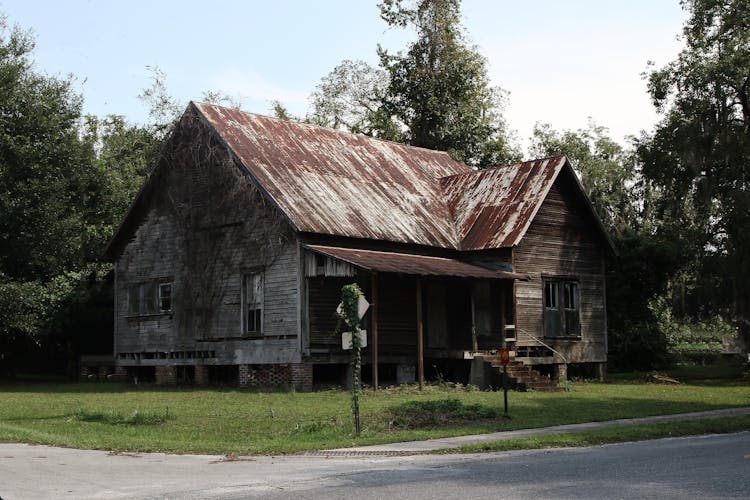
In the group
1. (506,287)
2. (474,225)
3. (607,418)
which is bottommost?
(607,418)

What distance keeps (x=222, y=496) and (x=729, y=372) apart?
32368 mm

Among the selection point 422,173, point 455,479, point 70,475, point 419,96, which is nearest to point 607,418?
A: point 455,479

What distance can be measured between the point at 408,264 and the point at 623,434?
11.7 m

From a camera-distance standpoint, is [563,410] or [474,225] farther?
[474,225]

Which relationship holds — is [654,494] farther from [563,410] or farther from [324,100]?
[324,100]

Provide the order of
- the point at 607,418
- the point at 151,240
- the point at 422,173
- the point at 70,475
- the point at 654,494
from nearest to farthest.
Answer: the point at 654,494 → the point at 70,475 → the point at 607,418 → the point at 151,240 → the point at 422,173

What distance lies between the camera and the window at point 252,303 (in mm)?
29391

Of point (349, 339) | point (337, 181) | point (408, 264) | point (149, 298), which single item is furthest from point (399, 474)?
point (149, 298)

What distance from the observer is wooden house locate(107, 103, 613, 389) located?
2834cm

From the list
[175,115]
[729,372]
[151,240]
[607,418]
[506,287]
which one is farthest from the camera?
[175,115]

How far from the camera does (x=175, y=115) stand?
5822cm

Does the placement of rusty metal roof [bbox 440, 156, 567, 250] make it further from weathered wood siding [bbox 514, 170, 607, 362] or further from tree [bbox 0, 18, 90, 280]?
tree [bbox 0, 18, 90, 280]

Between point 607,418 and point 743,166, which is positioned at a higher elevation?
point 743,166

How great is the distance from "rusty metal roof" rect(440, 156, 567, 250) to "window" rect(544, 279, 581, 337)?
8.19 ft
